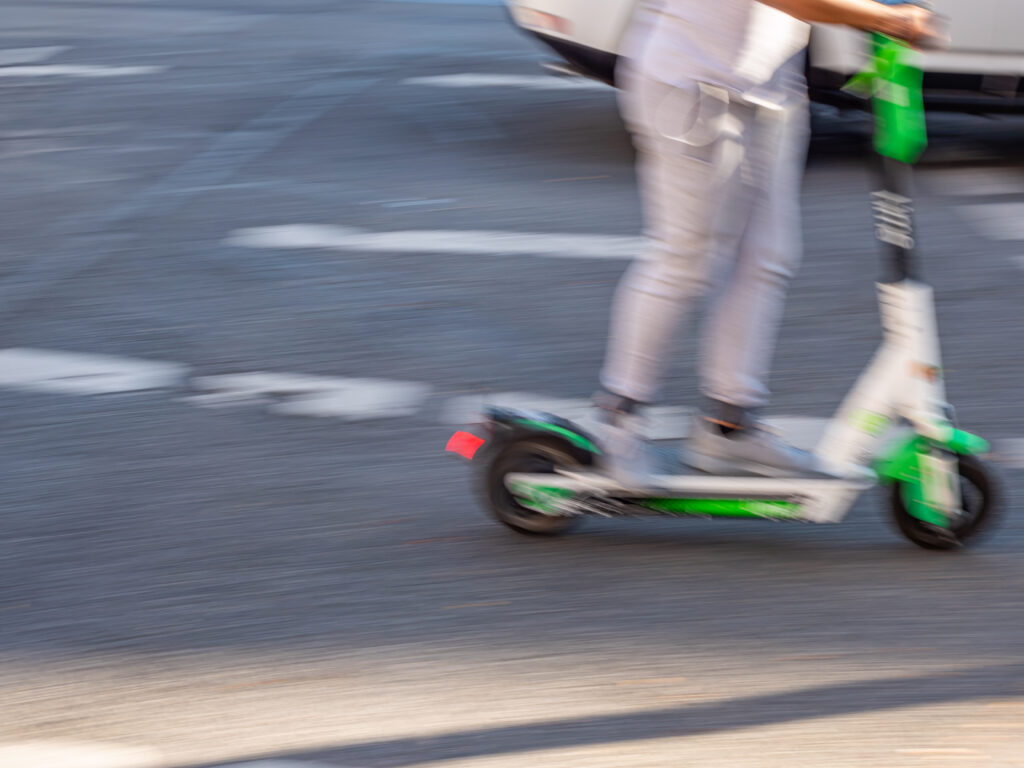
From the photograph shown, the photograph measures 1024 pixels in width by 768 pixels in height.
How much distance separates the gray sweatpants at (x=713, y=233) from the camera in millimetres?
3352

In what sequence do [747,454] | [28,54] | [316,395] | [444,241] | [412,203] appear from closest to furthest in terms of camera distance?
[747,454] < [316,395] < [444,241] < [412,203] < [28,54]

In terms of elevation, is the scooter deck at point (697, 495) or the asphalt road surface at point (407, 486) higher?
the scooter deck at point (697, 495)

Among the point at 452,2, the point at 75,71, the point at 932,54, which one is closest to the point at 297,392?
the point at 932,54

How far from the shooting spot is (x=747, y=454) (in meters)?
3.66

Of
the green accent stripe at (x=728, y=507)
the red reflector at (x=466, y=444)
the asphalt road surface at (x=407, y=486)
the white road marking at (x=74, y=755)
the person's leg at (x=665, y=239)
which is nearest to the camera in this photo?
the white road marking at (x=74, y=755)

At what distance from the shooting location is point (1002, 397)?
4773mm

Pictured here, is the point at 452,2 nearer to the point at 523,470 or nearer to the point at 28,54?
the point at 28,54

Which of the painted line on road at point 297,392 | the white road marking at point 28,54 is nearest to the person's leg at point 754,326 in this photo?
the painted line on road at point 297,392

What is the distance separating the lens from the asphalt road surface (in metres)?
3.02

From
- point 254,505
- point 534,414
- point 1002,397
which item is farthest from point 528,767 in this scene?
point 1002,397

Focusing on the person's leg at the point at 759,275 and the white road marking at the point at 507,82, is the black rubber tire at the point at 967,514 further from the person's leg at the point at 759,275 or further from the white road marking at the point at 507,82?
the white road marking at the point at 507,82

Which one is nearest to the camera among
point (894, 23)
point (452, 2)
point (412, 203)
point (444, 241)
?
point (894, 23)

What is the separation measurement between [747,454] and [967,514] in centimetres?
54

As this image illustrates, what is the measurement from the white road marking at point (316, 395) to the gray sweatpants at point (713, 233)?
1.27 metres
